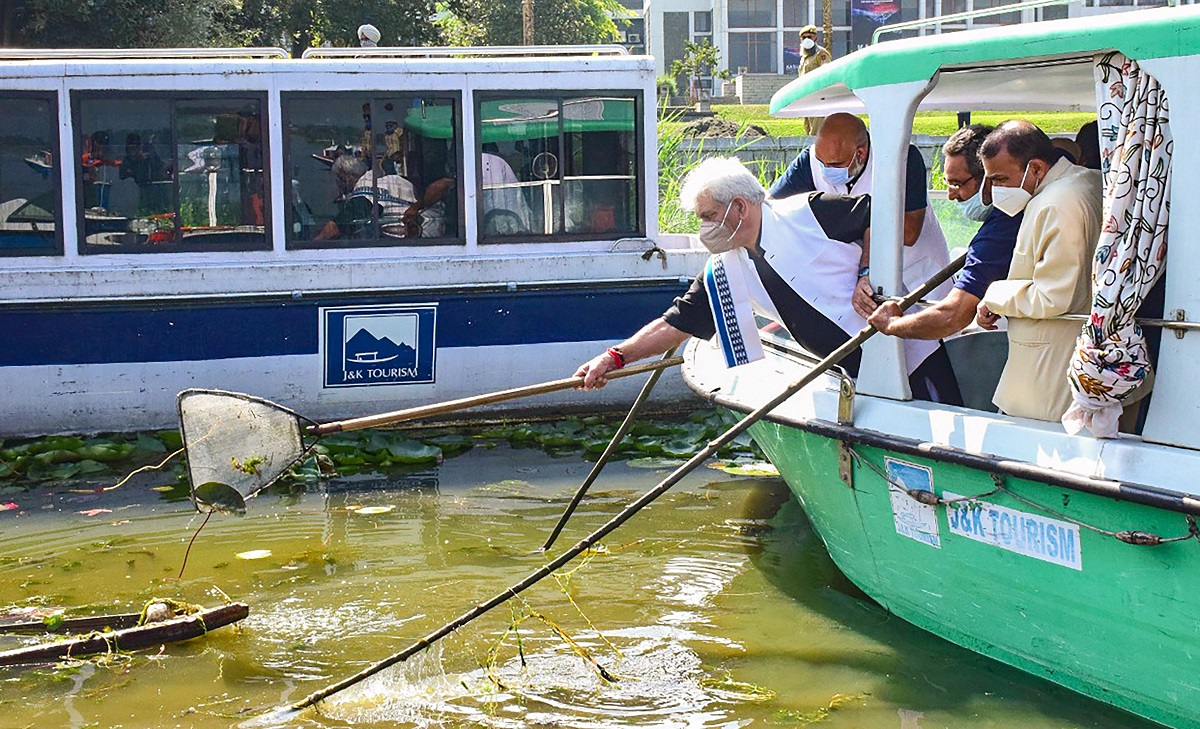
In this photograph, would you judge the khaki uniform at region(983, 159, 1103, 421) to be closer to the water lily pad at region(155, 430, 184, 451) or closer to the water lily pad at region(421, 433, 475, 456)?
the water lily pad at region(421, 433, 475, 456)

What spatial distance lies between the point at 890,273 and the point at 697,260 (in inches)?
148

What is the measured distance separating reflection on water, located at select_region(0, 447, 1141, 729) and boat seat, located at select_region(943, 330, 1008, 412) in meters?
1.01

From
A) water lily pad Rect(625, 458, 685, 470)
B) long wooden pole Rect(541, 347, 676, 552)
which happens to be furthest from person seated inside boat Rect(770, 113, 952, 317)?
water lily pad Rect(625, 458, 685, 470)

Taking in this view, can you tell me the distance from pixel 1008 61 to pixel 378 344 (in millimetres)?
4784

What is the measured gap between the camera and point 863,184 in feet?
20.1

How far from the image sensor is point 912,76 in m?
4.85

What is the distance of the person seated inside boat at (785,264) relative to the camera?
5320mm

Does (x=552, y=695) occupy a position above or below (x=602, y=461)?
below

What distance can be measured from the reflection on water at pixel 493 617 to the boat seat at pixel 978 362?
1.01m

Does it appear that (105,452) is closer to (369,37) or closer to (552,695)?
(369,37)

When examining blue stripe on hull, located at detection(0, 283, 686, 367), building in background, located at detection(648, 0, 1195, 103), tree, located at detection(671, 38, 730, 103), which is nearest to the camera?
blue stripe on hull, located at detection(0, 283, 686, 367)

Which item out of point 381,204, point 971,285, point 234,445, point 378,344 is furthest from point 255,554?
point 971,285

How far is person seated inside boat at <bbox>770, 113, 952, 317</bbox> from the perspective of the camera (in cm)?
546

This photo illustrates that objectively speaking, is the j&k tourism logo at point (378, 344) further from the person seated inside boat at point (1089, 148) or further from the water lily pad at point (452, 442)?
the person seated inside boat at point (1089, 148)
